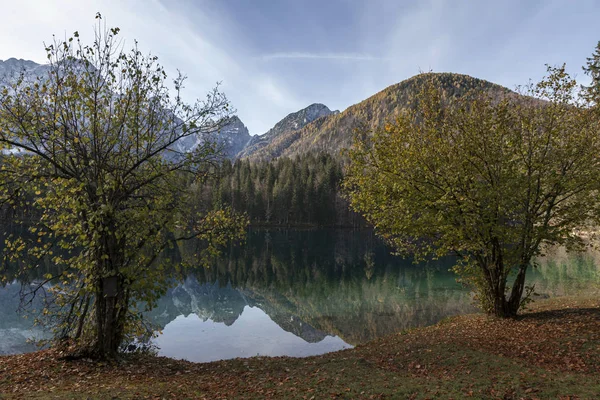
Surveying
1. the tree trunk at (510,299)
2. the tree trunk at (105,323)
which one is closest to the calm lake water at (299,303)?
the tree trunk at (105,323)

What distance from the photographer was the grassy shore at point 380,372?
9.20 m

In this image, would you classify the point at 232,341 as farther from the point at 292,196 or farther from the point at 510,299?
the point at 292,196

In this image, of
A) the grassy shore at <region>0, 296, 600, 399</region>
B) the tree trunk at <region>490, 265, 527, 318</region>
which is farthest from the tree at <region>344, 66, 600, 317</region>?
the grassy shore at <region>0, 296, 600, 399</region>

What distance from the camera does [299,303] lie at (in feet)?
109

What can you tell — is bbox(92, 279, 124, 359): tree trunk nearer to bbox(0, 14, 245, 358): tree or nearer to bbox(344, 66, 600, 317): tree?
bbox(0, 14, 245, 358): tree

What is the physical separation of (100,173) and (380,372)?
463 inches

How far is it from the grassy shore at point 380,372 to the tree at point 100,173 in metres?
2.20

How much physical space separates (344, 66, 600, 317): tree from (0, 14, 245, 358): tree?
10.0 metres

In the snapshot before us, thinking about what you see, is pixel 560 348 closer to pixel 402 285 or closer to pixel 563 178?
pixel 563 178

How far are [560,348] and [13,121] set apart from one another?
19930mm

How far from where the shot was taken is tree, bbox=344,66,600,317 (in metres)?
16.8

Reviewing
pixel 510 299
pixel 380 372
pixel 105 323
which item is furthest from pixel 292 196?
pixel 380 372

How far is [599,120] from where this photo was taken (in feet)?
58.0

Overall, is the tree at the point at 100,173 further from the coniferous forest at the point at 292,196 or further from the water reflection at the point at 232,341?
the coniferous forest at the point at 292,196
